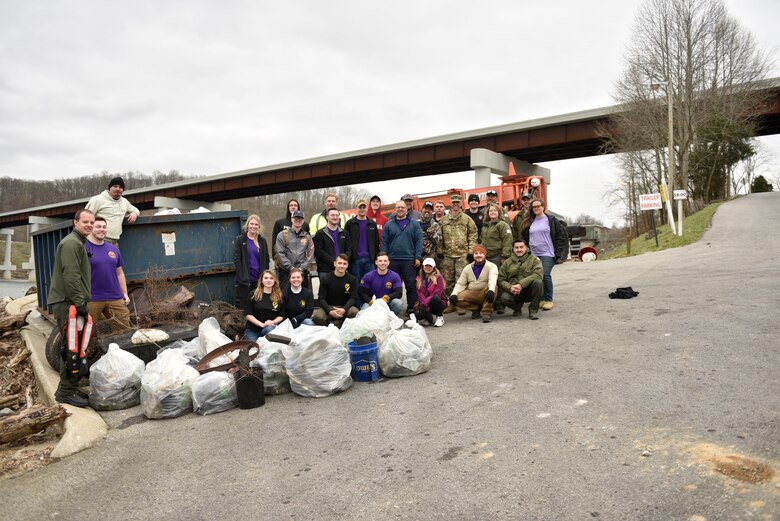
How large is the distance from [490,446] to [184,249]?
6.02 metres

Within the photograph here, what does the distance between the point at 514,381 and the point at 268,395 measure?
7.95 ft

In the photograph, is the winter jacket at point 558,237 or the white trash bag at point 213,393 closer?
the white trash bag at point 213,393

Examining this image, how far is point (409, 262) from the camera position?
768cm

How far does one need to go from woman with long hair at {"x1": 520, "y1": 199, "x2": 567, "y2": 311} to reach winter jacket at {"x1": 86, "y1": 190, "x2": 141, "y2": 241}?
19.0 feet

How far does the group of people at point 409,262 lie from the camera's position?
280 inches

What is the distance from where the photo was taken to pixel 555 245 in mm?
7855

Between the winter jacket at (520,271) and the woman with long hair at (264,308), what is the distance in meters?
3.27

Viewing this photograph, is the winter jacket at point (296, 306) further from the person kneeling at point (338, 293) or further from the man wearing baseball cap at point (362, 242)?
the man wearing baseball cap at point (362, 242)

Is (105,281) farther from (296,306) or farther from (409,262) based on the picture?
(409,262)

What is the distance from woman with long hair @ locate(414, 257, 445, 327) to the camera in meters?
7.41

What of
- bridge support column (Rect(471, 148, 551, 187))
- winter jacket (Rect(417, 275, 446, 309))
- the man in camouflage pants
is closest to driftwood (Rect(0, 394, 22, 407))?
winter jacket (Rect(417, 275, 446, 309))

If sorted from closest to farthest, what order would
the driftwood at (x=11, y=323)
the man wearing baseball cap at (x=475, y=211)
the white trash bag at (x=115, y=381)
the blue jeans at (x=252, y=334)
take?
the white trash bag at (x=115, y=381) < the blue jeans at (x=252, y=334) < the driftwood at (x=11, y=323) < the man wearing baseball cap at (x=475, y=211)

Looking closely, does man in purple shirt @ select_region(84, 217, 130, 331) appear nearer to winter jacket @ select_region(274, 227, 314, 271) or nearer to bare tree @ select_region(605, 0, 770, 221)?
winter jacket @ select_region(274, 227, 314, 271)

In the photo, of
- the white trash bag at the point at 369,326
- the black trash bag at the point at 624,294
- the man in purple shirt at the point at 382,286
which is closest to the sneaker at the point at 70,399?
the white trash bag at the point at 369,326
